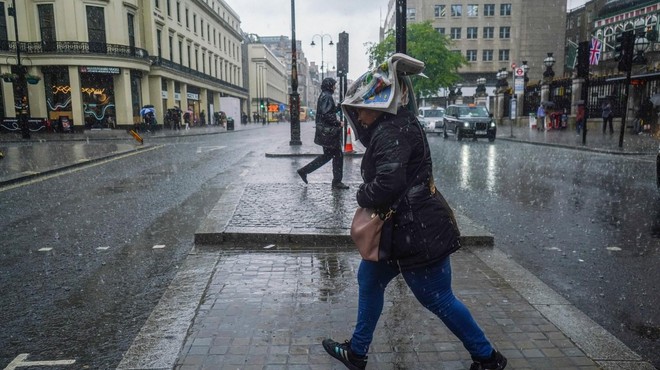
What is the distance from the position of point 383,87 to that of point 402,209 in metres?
0.64

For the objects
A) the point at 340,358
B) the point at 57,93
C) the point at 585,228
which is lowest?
the point at 585,228

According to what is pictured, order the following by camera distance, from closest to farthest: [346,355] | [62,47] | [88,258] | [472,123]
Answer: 1. [346,355]
2. [88,258]
3. [472,123]
4. [62,47]

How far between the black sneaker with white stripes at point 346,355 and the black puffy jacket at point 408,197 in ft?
1.91

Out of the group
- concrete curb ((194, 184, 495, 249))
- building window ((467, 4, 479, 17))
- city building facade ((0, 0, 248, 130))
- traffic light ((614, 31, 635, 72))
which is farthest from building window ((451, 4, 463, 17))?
concrete curb ((194, 184, 495, 249))

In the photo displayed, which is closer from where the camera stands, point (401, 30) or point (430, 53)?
point (401, 30)

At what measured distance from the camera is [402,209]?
2.45 meters

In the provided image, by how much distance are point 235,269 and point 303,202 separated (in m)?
2.94

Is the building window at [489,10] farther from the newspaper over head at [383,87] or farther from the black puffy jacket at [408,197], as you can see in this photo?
the black puffy jacket at [408,197]

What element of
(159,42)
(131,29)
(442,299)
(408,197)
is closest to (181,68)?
(159,42)

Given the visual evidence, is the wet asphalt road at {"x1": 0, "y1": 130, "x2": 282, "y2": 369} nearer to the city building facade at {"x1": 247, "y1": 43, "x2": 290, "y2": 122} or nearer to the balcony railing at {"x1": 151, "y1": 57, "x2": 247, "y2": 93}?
the balcony railing at {"x1": 151, "y1": 57, "x2": 247, "y2": 93}

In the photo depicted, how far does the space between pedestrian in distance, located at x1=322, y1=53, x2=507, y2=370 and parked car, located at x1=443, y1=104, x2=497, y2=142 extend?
899 inches

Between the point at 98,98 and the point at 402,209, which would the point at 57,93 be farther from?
the point at 402,209

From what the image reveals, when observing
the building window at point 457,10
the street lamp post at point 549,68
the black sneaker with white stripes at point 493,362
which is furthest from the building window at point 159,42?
the black sneaker with white stripes at point 493,362

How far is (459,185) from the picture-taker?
9.74 metres
